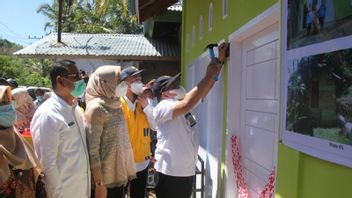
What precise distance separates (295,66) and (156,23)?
1212cm

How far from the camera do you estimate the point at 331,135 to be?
1.80 metres

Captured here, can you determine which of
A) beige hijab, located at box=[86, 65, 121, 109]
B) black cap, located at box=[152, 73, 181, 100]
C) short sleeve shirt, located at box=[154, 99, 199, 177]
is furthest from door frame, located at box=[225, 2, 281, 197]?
beige hijab, located at box=[86, 65, 121, 109]

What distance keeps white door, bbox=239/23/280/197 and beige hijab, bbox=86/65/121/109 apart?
1229 mm

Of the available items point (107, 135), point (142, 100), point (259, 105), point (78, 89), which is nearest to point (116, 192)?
point (107, 135)

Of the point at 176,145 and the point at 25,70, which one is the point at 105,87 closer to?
the point at 176,145

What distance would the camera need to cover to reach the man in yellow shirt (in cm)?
427

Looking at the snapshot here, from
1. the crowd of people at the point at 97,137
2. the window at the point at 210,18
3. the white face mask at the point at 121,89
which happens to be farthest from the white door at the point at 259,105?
the window at the point at 210,18

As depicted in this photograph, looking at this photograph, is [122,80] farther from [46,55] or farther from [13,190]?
[46,55]

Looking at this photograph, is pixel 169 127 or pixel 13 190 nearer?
pixel 13 190

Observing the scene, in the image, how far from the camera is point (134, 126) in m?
4.29

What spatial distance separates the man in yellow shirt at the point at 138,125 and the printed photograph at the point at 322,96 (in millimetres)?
2237

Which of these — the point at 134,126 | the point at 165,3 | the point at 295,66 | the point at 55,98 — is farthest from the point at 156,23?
Answer: the point at 295,66

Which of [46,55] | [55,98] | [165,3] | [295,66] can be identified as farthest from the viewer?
[46,55]

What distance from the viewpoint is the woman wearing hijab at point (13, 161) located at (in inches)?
100
